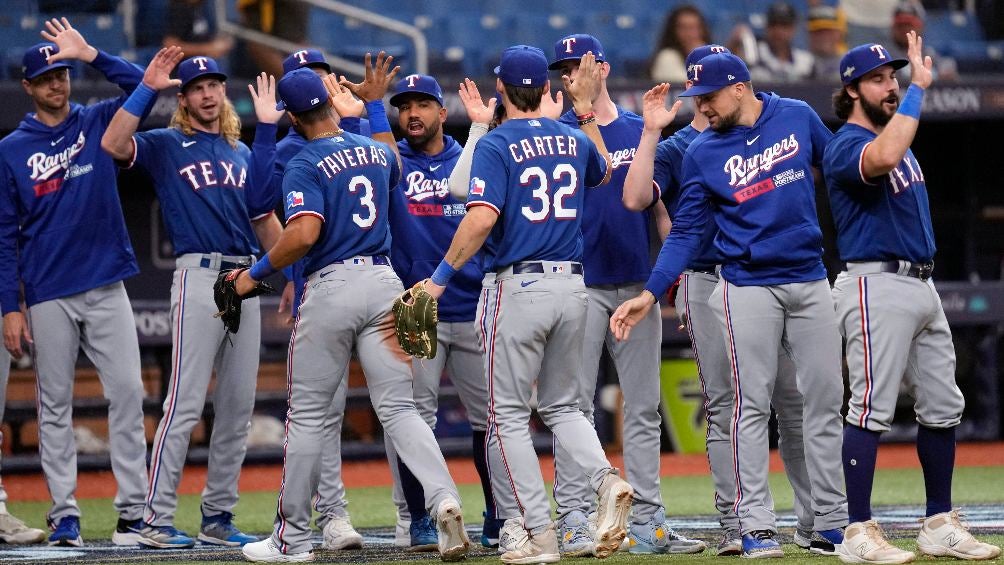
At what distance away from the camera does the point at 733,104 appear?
5.16 metres

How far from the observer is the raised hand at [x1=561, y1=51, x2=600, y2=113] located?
17.6 ft

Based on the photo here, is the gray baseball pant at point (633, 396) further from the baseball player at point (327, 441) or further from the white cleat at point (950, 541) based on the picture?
the white cleat at point (950, 541)

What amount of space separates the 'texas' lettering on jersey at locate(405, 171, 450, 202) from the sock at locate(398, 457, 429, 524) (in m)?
1.18

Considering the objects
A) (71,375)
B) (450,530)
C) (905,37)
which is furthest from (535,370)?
(905,37)

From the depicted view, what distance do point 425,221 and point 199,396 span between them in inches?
49.7

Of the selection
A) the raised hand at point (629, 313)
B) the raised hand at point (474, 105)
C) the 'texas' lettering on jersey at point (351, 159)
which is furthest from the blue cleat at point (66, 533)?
the raised hand at point (629, 313)

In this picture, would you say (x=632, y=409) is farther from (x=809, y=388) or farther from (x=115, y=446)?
(x=115, y=446)

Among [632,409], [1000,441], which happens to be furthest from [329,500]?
[1000,441]

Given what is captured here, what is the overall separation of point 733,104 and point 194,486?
18.8 ft

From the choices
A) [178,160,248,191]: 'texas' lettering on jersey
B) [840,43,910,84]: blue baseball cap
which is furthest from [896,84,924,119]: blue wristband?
[178,160,248,191]: 'texas' lettering on jersey

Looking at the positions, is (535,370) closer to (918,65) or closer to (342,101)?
(342,101)

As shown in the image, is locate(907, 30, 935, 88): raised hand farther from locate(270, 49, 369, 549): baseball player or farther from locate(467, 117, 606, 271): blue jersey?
locate(270, 49, 369, 549): baseball player

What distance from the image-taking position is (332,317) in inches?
202

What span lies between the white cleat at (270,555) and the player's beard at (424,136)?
1.89 meters
